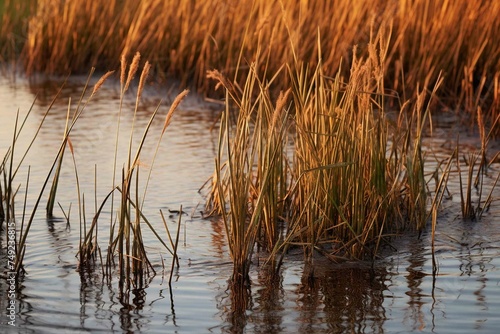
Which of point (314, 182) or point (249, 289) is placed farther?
point (314, 182)

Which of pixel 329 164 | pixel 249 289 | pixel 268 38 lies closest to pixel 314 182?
pixel 329 164

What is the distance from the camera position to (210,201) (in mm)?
5578

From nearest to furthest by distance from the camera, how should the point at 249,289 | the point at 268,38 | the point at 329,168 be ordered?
the point at 249,289
the point at 329,168
the point at 268,38

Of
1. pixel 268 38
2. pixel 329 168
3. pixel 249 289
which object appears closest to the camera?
pixel 249 289

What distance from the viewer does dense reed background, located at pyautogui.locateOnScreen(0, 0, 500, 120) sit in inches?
321

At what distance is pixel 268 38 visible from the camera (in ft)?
29.2

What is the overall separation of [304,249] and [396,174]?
31.7 inches

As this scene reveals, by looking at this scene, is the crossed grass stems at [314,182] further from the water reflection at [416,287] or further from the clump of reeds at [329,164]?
the water reflection at [416,287]

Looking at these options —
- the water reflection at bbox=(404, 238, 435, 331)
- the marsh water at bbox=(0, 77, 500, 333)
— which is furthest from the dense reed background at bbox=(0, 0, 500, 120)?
the water reflection at bbox=(404, 238, 435, 331)

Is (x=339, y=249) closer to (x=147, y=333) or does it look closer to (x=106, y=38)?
(x=147, y=333)

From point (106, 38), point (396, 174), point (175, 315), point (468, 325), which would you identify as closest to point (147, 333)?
point (175, 315)

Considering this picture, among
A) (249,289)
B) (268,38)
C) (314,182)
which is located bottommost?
(249,289)

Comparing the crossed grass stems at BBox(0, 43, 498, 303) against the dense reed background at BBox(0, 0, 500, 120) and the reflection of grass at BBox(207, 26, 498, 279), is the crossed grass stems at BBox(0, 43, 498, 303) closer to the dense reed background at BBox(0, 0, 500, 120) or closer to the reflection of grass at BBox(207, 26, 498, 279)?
the reflection of grass at BBox(207, 26, 498, 279)

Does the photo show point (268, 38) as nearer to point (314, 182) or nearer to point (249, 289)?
point (314, 182)
